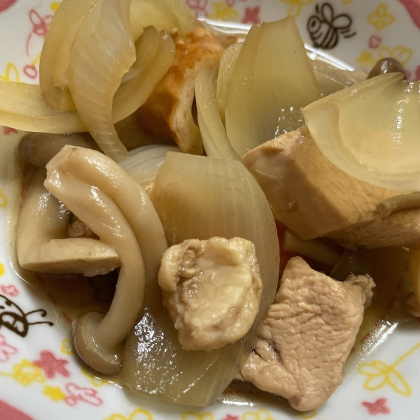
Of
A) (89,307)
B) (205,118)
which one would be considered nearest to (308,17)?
(205,118)

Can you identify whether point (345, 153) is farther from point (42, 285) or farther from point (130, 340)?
point (42, 285)

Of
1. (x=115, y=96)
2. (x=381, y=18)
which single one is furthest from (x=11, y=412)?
(x=381, y=18)

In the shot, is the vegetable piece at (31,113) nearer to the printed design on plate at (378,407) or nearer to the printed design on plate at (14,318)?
the printed design on plate at (14,318)

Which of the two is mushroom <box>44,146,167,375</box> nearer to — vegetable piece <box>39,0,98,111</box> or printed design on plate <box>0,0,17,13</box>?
vegetable piece <box>39,0,98,111</box>

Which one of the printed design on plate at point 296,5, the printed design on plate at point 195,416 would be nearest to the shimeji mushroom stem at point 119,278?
the printed design on plate at point 195,416

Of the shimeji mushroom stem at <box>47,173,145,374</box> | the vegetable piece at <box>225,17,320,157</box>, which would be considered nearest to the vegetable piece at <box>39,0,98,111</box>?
the shimeji mushroom stem at <box>47,173,145,374</box>

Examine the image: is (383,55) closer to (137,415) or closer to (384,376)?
(384,376)
